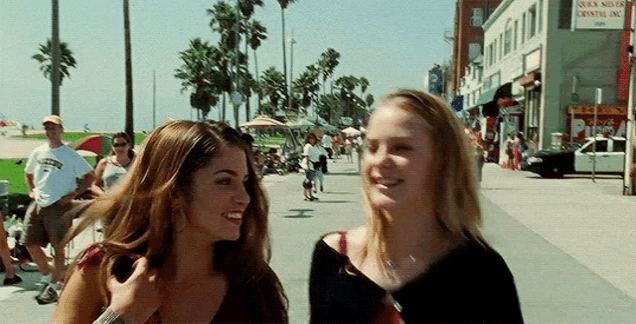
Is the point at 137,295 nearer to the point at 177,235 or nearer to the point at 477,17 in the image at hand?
the point at 177,235

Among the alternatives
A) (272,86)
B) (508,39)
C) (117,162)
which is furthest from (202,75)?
(117,162)

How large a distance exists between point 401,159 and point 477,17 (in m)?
85.8

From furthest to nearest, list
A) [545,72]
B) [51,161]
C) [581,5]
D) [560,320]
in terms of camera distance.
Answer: [545,72], [581,5], [51,161], [560,320]

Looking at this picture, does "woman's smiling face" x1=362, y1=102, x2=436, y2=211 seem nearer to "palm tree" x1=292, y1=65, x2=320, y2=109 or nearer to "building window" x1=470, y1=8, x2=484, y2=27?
"building window" x1=470, y1=8, x2=484, y2=27

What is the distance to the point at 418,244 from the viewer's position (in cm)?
225

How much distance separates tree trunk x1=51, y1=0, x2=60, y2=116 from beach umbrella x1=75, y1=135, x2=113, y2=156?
1.03m

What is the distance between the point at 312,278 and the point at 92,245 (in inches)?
23.4

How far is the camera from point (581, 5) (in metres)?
29.1

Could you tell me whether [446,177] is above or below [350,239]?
above

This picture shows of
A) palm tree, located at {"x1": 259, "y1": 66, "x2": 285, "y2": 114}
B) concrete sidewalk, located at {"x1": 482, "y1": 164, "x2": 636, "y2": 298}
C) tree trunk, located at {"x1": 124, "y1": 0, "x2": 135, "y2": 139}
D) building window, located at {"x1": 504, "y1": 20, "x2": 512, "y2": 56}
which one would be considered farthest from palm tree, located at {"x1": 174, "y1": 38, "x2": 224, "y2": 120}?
concrete sidewalk, located at {"x1": 482, "y1": 164, "x2": 636, "y2": 298}

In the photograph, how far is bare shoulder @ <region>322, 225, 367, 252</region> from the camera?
2.35 m

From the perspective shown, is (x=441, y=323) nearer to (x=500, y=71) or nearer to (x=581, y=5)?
(x=581, y=5)

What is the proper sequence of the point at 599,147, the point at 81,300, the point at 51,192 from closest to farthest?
the point at 81,300, the point at 51,192, the point at 599,147

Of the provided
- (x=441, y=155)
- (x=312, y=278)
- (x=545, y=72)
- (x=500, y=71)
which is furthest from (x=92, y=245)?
(x=500, y=71)
